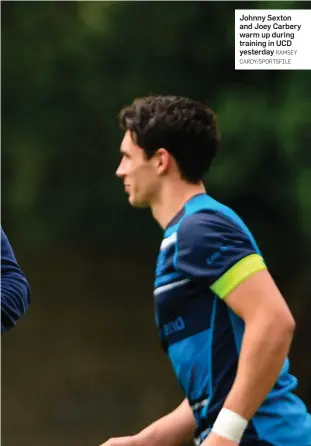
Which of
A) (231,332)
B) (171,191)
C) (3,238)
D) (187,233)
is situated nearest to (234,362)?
(231,332)

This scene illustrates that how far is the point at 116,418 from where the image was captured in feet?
17.8

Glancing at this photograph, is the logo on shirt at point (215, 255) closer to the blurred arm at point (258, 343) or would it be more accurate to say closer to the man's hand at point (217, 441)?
the blurred arm at point (258, 343)

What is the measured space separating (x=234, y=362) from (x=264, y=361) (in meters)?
0.09

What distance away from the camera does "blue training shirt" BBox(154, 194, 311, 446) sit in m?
1.69

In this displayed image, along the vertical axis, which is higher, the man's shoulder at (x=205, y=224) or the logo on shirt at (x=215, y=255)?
the man's shoulder at (x=205, y=224)

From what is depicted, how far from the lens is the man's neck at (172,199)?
1842mm

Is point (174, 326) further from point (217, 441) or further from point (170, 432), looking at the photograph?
point (170, 432)

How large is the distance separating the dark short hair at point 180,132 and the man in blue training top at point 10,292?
0.37 metres

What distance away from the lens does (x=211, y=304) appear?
1721 mm

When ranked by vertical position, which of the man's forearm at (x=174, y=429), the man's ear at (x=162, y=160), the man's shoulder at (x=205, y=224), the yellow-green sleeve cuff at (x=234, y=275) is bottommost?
the man's forearm at (x=174, y=429)
